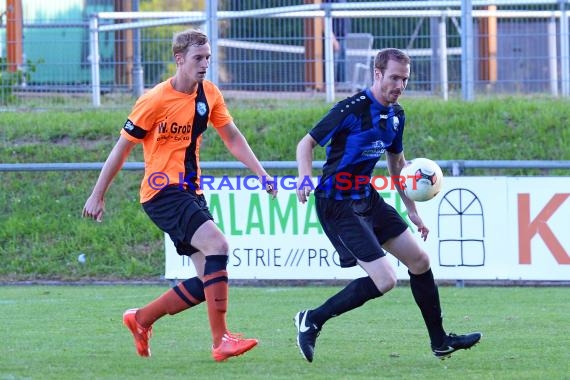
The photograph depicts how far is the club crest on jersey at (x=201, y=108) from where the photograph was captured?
23.9 ft

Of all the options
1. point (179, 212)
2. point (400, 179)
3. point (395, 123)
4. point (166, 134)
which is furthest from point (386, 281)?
point (166, 134)

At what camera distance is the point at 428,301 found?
23.6 feet

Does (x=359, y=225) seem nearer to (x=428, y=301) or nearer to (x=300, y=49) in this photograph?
(x=428, y=301)

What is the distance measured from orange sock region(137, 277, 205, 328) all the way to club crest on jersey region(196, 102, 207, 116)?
41.2 inches

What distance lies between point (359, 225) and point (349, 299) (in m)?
0.45

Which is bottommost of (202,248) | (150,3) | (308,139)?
(202,248)

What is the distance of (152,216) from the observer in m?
7.30

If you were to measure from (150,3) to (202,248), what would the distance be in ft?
59.7

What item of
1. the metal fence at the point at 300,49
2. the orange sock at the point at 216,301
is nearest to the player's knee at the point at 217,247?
the orange sock at the point at 216,301

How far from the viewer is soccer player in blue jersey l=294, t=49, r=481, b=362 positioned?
7.01 meters

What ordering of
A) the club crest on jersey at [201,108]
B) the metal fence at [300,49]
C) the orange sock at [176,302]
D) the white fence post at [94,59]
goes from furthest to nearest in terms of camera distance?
the white fence post at [94,59], the metal fence at [300,49], the orange sock at [176,302], the club crest on jersey at [201,108]

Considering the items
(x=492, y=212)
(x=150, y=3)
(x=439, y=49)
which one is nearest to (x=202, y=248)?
(x=492, y=212)

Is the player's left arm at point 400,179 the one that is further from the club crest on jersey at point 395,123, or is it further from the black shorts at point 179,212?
→ the black shorts at point 179,212

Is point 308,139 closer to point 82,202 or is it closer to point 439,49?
point 82,202
